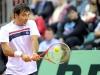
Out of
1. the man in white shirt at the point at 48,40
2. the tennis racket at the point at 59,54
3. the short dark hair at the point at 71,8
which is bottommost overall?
the man in white shirt at the point at 48,40

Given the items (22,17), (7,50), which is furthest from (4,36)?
(22,17)

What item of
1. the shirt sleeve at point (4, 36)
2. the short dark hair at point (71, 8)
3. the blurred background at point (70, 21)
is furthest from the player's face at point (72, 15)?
the shirt sleeve at point (4, 36)

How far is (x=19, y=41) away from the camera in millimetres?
7688

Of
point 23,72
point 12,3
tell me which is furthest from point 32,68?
point 12,3

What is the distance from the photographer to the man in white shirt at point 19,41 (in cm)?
754

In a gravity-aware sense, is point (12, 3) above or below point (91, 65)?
above

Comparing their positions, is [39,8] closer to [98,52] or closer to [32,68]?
[98,52]

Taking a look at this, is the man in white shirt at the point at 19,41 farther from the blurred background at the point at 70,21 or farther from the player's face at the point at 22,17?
the blurred background at the point at 70,21

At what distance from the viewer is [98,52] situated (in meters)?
9.43

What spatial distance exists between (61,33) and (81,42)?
112 cm

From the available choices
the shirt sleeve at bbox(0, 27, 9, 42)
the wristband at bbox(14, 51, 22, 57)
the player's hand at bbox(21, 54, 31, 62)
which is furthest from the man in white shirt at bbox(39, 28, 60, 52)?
the player's hand at bbox(21, 54, 31, 62)

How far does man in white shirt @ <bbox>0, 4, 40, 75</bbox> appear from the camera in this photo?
754 centimetres

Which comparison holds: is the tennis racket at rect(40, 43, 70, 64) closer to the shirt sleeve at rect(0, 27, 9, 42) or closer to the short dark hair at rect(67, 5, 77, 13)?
the shirt sleeve at rect(0, 27, 9, 42)

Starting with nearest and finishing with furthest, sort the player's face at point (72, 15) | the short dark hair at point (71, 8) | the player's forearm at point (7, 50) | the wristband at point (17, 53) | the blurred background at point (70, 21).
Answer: the wristband at point (17, 53), the player's forearm at point (7, 50), the blurred background at point (70, 21), the player's face at point (72, 15), the short dark hair at point (71, 8)
